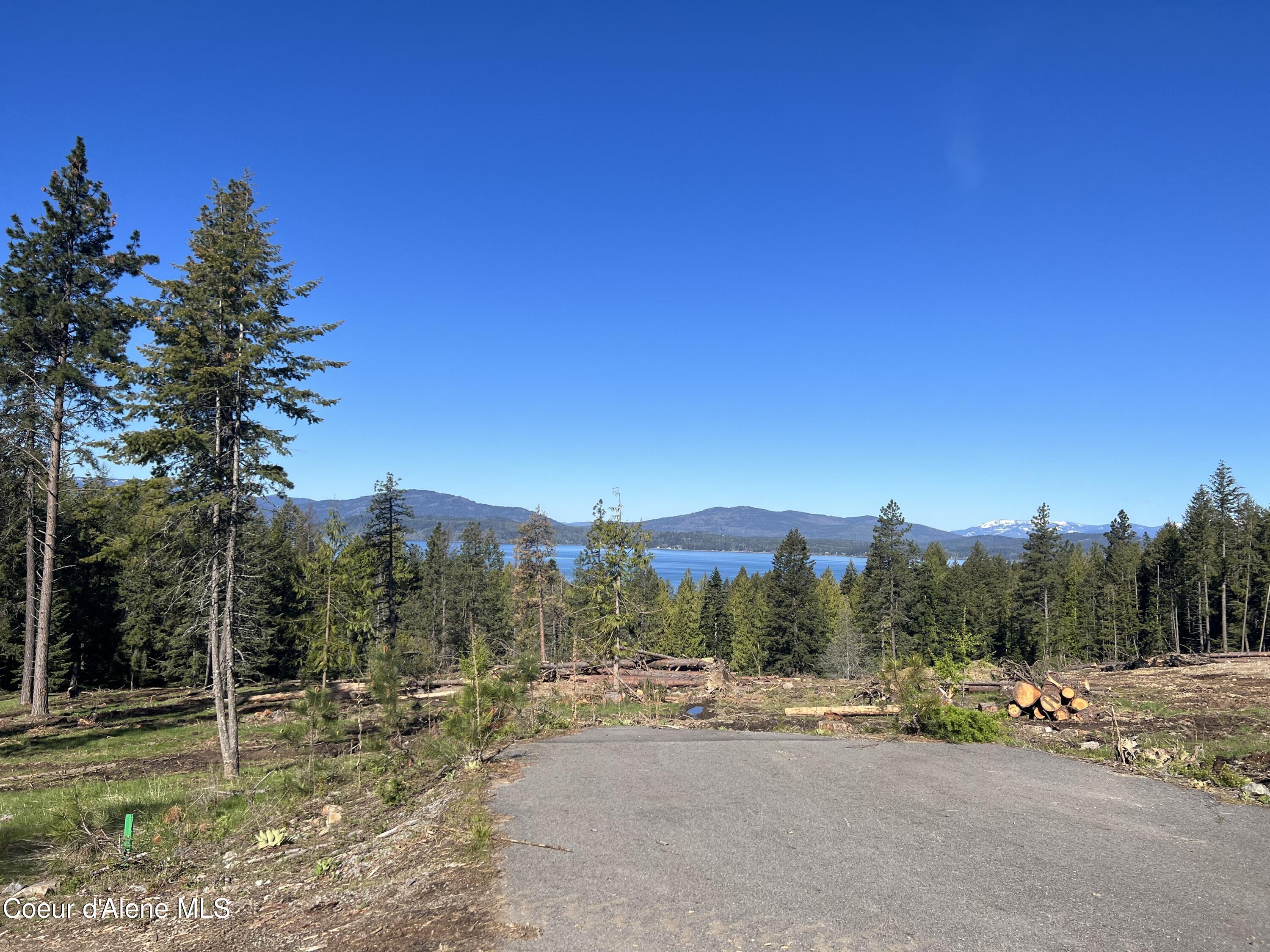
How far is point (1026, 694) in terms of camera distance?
674 inches

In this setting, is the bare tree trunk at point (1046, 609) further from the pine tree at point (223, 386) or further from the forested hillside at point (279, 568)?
the pine tree at point (223, 386)

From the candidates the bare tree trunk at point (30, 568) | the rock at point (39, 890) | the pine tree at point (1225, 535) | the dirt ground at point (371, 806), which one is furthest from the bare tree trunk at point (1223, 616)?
the bare tree trunk at point (30, 568)

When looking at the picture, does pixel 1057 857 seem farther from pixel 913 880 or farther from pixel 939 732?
pixel 939 732

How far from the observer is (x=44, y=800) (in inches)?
468

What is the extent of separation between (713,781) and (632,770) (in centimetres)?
147

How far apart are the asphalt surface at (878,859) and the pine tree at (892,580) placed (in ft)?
118

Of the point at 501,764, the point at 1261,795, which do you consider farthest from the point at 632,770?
the point at 1261,795

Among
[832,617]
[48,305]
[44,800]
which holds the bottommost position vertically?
[832,617]

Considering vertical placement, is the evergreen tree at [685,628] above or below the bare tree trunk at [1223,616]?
below

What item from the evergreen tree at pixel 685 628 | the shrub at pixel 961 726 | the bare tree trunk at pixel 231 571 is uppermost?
the bare tree trunk at pixel 231 571

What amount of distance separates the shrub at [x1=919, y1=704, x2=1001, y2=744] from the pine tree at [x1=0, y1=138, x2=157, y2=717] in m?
26.0

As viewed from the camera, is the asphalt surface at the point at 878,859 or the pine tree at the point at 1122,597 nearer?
the asphalt surface at the point at 878,859

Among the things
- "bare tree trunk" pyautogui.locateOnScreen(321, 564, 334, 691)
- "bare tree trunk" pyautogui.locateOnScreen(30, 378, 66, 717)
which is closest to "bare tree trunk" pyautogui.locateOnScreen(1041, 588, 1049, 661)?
"bare tree trunk" pyautogui.locateOnScreen(321, 564, 334, 691)

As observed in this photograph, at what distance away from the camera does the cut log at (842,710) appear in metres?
19.6
